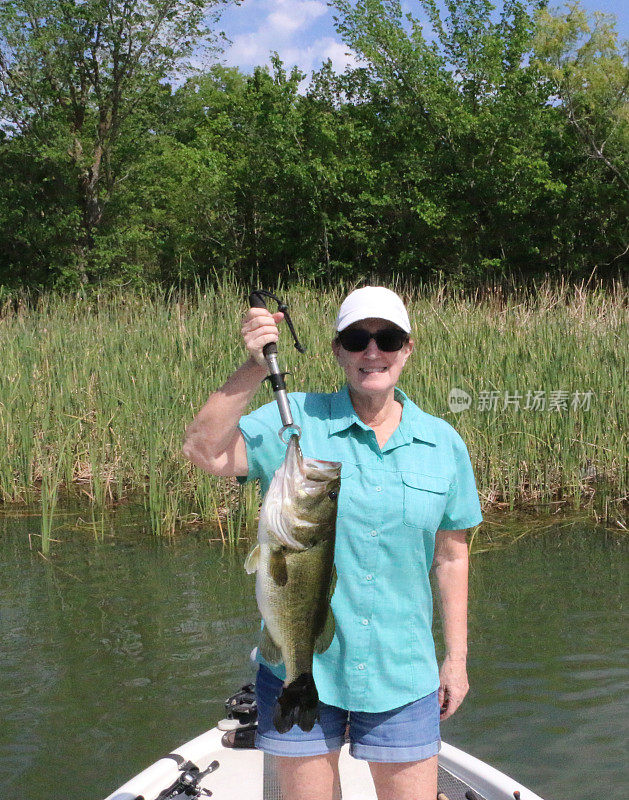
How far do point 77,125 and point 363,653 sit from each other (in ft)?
76.3

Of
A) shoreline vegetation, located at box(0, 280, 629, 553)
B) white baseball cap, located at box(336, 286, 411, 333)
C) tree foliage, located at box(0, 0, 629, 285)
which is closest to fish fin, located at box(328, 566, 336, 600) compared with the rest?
white baseball cap, located at box(336, 286, 411, 333)

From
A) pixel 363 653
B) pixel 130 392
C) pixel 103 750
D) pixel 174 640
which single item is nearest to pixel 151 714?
pixel 103 750

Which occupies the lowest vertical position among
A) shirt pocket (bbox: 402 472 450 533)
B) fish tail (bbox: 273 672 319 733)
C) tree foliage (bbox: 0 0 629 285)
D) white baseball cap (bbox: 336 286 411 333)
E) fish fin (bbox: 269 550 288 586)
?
fish tail (bbox: 273 672 319 733)

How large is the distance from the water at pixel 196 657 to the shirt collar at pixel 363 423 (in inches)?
83.2

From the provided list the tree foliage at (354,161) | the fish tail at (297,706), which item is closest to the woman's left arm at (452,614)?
the fish tail at (297,706)

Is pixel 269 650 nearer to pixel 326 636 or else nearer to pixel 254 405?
pixel 326 636

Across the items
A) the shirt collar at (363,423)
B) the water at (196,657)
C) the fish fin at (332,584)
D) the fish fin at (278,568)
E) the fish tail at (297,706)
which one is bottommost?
the water at (196,657)

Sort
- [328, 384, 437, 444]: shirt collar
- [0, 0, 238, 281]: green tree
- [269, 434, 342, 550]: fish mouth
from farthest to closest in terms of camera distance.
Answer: [0, 0, 238, 281]: green tree
[328, 384, 437, 444]: shirt collar
[269, 434, 342, 550]: fish mouth

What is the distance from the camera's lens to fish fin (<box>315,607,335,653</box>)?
1.97m

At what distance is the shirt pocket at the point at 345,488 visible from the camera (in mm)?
2049

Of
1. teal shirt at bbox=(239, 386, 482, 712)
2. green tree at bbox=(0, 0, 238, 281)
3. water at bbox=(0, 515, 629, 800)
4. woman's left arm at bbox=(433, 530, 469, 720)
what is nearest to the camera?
teal shirt at bbox=(239, 386, 482, 712)

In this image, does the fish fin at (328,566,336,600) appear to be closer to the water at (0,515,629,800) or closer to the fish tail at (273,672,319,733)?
the fish tail at (273,672,319,733)

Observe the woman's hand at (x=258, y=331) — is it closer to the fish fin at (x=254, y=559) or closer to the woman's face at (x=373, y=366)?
the woman's face at (x=373, y=366)

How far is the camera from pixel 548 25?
2505 centimetres
